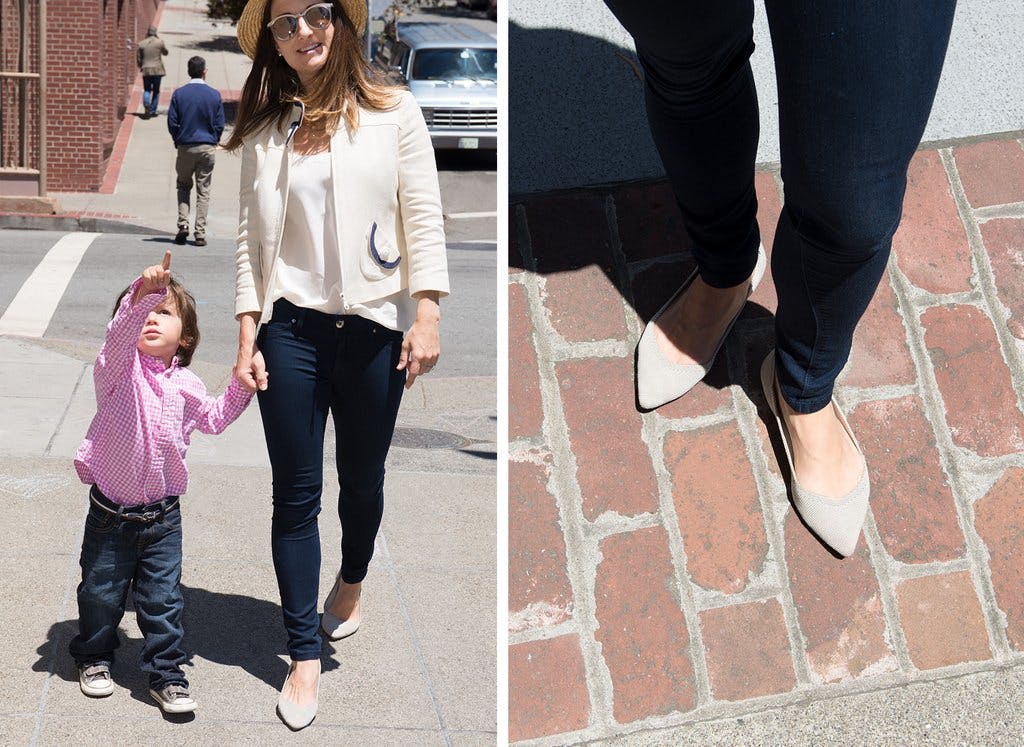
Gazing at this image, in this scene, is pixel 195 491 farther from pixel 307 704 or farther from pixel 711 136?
pixel 711 136

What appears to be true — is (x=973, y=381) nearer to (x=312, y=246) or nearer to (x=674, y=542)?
(x=674, y=542)

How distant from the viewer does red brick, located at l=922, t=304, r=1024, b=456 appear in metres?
3.92

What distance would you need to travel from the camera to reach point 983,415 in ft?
13.0

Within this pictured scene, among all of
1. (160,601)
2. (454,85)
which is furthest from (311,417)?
(454,85)

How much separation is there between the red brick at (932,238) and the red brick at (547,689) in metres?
1.77

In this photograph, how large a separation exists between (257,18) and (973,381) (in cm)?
248

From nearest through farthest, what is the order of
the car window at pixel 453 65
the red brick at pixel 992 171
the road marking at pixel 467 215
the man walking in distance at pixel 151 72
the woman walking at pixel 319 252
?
the woman walking at pixel 319 252 → the red brick at pixel 992 171 → the road marking at pixel 467 215 → the car window at pixel 453 65 → the man walking in distance at pixel 151 72

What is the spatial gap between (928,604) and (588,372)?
115 centimetres

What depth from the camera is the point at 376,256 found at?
3.87m

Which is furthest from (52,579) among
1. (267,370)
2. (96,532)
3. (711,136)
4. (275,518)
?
(711,136)

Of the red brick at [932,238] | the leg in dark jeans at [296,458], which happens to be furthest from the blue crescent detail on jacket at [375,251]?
the red brick at [932,238]

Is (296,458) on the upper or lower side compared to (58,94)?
upper

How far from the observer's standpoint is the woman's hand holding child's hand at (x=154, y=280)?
383cm

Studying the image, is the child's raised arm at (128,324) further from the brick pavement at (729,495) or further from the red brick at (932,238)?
the red brick at (932,238)
